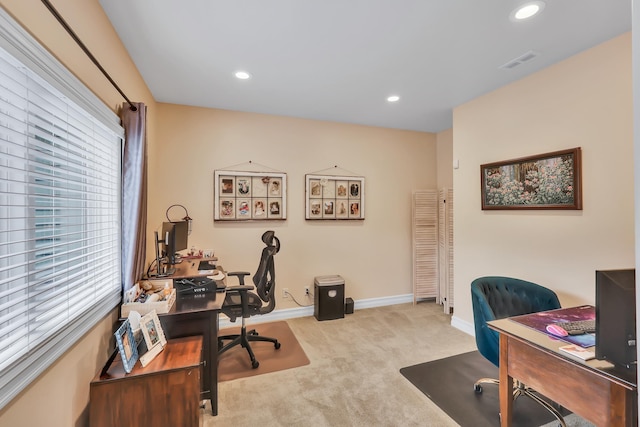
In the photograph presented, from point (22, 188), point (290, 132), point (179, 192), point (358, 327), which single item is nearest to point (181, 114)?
point (179, 192)

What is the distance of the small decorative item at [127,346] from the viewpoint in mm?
1554

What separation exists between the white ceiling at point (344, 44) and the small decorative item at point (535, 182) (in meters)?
0.82

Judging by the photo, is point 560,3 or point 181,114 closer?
point 560,3

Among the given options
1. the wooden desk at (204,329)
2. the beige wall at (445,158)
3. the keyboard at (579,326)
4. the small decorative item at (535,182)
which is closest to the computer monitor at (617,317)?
the keyboard at (579,326)

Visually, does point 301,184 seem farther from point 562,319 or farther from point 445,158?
point 562,319

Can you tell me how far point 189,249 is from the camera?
3443 mm

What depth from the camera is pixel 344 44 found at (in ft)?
7.17

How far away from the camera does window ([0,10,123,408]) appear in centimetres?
106

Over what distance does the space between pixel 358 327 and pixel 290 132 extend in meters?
2.68

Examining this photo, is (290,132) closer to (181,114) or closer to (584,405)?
(181,114)

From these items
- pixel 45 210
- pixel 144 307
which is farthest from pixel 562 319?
pixel 45 210

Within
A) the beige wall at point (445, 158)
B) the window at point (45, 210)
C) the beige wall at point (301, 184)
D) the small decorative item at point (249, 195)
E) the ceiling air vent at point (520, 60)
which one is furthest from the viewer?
the beige wall at point (445, 158)

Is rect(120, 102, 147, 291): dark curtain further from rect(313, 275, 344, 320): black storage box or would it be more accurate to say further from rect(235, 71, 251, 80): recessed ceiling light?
rect(313, 275, 344, 320): black storage box

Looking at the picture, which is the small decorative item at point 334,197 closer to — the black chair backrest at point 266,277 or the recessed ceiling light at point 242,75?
the black chair backrest at point 266,277
